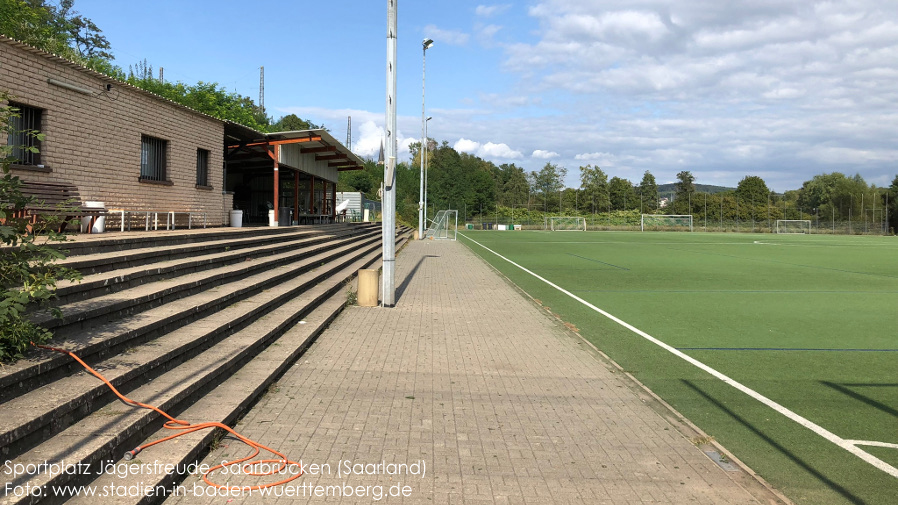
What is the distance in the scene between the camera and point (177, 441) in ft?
13.2

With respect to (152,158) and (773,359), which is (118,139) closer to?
(152,158)

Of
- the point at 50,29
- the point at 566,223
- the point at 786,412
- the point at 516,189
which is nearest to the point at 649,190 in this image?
the point at 516,189

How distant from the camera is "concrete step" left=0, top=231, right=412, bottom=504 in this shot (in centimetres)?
333

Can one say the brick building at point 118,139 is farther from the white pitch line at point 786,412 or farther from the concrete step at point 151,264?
the white pitch line at point 786,412

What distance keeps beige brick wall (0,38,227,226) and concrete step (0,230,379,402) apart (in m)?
4.14

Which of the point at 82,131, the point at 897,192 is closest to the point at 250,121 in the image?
the point at 82,131

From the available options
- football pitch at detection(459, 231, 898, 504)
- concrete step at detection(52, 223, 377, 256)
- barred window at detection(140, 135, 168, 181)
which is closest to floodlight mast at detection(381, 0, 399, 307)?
concrete step at detection(52, 223, 377, 256)

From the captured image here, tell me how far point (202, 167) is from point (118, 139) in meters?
4.09

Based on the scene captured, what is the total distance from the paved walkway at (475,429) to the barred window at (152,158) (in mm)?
7394

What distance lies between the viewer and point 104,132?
11297 mm

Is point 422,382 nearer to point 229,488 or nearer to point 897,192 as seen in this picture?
point 229,488

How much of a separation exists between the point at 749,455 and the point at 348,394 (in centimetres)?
357

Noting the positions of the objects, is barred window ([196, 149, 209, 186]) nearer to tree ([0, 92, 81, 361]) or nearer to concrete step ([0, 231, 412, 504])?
concrete step ([0, 231, 412, 504])

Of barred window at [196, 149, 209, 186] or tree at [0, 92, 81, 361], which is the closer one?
tree at [0, 92, 81, 361]
